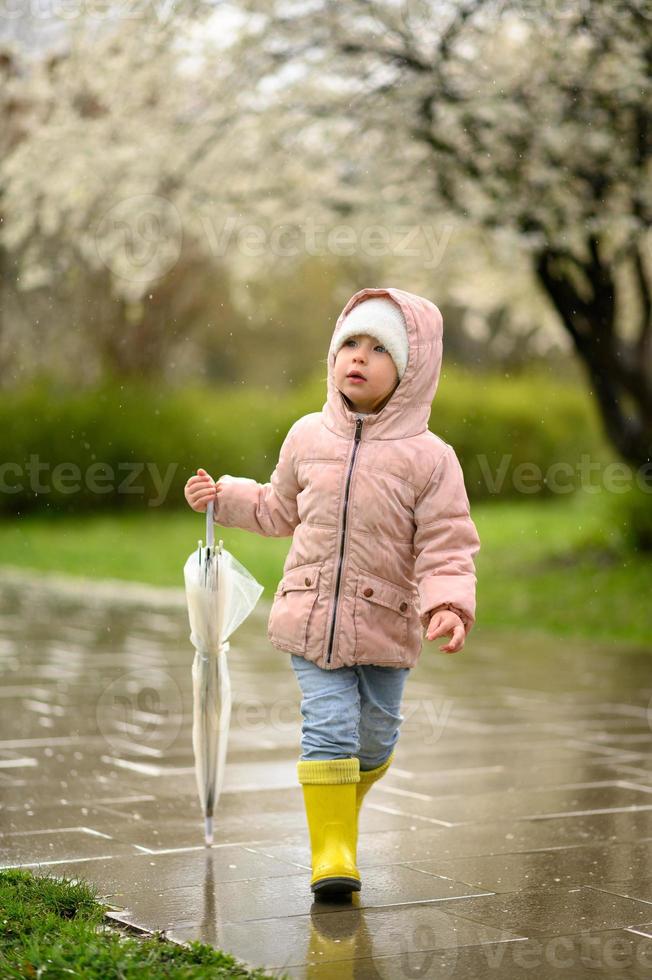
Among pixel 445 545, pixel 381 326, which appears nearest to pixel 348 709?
pixel 445 545

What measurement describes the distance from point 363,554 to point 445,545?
0.74 feet

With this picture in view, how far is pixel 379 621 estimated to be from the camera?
4.03 metres

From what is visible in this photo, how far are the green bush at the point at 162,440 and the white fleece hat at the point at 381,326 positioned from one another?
17595 mm

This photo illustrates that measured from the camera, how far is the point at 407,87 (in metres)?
11.7

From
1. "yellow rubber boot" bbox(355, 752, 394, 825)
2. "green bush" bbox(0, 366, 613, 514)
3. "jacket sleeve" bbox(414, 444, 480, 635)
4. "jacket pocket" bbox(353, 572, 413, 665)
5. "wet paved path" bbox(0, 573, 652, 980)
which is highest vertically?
"jacket sleeve" bbox(414, 444, 480, 635)

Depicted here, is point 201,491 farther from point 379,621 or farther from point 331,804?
point 331,804

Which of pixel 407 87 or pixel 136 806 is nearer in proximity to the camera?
→ pixel 136 806

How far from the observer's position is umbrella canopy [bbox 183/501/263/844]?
4.29 metres

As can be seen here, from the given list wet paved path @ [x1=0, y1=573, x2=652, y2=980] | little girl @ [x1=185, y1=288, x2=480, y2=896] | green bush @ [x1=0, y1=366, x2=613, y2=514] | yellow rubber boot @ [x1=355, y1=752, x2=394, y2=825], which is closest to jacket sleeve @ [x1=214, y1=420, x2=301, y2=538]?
little girl @ [x1=185, y1=288, x2=480, y2=896]

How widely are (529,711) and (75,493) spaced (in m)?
15.5

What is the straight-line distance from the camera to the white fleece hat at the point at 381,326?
412 centimetres

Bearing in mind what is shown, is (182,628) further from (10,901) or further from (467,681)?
(10,901)

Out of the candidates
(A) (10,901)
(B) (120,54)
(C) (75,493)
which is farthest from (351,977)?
(C) (75,493)

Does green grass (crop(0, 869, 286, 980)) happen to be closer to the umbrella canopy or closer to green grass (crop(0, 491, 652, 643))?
the umbrella canopy
